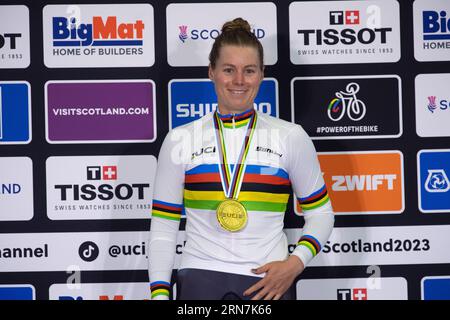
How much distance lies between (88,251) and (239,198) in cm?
109

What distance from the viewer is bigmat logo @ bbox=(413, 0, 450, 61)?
3.09 metres

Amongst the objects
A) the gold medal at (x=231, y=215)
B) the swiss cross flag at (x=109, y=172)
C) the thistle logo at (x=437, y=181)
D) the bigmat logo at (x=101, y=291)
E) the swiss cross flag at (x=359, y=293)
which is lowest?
the swiss cross flag at (x=359, y=293)

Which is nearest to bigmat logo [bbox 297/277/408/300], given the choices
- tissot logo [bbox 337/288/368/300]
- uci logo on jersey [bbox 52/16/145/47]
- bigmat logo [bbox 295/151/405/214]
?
tissot logo [bbox 337/288/368/300]

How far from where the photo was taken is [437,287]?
312 centimetres

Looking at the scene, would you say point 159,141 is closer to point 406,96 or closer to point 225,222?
point 225,222

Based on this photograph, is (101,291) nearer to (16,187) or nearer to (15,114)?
(16,187)

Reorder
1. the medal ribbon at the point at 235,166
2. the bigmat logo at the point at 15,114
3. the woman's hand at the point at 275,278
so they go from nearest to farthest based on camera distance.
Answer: the woman's hand at the point at 275,278
the medal ribbon at the point at 235,166
the bigmat logo at the point at 15,114

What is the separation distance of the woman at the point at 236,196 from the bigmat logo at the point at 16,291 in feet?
3.45

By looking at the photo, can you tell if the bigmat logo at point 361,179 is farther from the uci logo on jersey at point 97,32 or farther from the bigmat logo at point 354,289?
the uci logo on jersey at point 97,32

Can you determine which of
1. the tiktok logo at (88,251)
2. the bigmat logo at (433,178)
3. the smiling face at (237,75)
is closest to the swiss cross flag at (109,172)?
the tiktok logo at (88,251)

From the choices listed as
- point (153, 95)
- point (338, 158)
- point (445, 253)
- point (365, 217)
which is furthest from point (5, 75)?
point (445, 253)

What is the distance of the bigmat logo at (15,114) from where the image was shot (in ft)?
9.96

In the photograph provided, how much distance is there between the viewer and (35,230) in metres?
3.05
